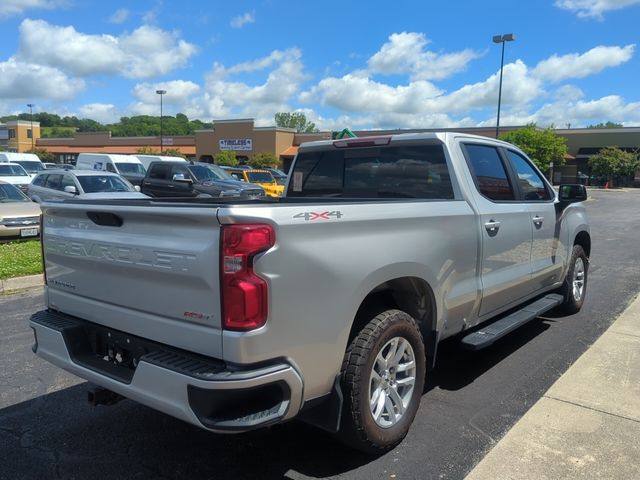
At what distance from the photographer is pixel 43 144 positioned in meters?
81.0

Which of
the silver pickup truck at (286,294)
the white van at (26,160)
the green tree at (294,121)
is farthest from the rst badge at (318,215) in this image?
the green tree at (294,121)

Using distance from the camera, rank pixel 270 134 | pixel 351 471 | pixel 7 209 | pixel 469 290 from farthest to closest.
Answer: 1. pixel 270 134
2. pixel 7 209
3. pixel 469 290
4. pixel 351 471

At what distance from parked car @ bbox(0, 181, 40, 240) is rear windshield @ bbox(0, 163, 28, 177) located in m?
15.1

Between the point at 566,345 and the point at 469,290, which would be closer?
the point at 469,290

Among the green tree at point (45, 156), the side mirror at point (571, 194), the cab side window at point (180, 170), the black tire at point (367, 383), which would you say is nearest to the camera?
the black tire at point (367, 383)

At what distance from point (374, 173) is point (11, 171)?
82.8 feet

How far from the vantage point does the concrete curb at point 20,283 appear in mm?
7660

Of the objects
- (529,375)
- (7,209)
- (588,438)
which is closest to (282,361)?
(588,438)

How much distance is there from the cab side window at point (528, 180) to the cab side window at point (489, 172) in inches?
10.9

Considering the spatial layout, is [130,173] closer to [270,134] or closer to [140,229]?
[140,229]

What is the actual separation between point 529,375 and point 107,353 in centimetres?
337

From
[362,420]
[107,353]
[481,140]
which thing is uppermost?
[481,140]

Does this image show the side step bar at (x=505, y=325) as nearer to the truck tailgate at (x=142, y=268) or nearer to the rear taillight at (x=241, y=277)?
the rear taillight at (x=241, y=277)

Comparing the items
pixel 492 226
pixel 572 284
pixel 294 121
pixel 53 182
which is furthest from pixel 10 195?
pixel 294 121
